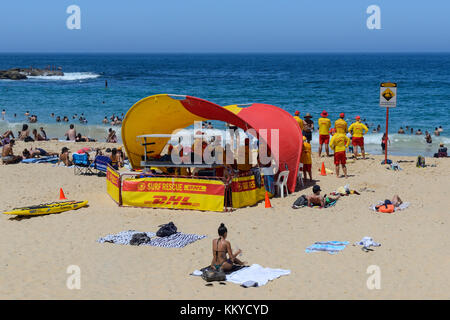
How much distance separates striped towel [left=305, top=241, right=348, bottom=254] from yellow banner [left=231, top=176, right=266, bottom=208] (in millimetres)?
Result: 2985

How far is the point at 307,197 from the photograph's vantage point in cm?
1387

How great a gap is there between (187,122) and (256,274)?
6830mm

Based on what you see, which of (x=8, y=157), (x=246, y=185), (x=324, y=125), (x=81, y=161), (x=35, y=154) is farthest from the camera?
(x=35, y=154)

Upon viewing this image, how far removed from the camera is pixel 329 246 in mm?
10969

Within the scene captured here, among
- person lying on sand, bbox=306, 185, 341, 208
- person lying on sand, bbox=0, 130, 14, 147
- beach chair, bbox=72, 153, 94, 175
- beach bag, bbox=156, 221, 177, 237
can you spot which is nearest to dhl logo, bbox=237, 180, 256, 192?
person lying on sand, bbox=306, 185, 341, 208

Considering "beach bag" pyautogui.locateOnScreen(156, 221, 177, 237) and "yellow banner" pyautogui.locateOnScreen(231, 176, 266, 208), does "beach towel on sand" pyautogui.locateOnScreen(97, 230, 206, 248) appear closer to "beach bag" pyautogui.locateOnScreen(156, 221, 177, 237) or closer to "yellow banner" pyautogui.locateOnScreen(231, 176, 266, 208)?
"beach bag" pyautogui.locateOnScreen(156, 221, 177, 237)

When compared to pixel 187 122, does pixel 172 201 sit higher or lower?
lower

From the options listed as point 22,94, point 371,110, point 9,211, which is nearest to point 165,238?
point 9,211

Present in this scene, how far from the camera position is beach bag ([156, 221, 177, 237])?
1174cm

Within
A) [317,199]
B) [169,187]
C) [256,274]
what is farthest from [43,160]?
[256,274]

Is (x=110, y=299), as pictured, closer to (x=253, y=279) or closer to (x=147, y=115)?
(x=253, y=279)

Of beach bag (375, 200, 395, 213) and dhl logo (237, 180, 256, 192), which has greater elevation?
dhl logo (237, 180, 256, 192)

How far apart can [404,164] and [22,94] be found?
4145 centimetres

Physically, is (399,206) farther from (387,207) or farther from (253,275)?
(253,275)
